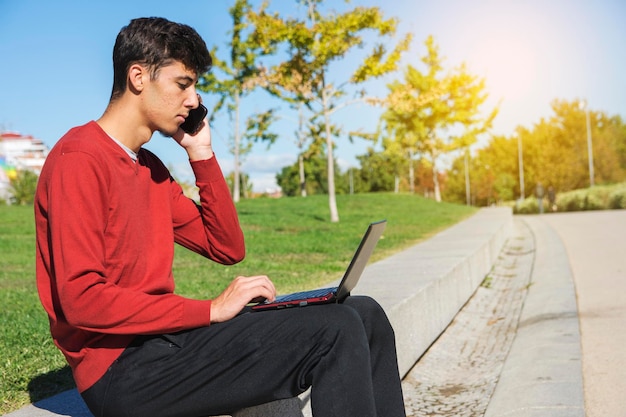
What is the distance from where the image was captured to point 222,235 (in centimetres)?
246

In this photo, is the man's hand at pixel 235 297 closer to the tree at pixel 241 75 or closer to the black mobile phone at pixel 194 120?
the black mobile phone at pixel 194 120

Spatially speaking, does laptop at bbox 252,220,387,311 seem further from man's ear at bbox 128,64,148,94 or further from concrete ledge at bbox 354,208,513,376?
concrete ledge at bbox 354,208,513,376

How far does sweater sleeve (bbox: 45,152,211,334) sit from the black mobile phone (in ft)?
1.88

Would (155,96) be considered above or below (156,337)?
above

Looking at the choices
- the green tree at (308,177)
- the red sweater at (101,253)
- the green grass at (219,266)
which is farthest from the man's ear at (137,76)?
the green tree at (308,177)

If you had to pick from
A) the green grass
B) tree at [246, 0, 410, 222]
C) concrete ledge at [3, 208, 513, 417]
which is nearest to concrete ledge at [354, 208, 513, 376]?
concrete ledge at [3, 208, 513, 417]

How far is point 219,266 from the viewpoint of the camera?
8711 mm

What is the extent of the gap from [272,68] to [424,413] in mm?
15810

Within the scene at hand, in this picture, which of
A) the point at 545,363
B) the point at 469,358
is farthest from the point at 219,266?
the point at 545,363

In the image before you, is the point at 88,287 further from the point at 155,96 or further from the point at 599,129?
the point at 599,129

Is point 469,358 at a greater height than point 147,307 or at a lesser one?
lesser

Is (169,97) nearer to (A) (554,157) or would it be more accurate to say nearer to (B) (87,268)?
(B) (87,268)

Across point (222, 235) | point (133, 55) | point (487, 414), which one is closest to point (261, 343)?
point (222, 235)

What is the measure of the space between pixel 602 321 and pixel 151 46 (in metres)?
4.29
